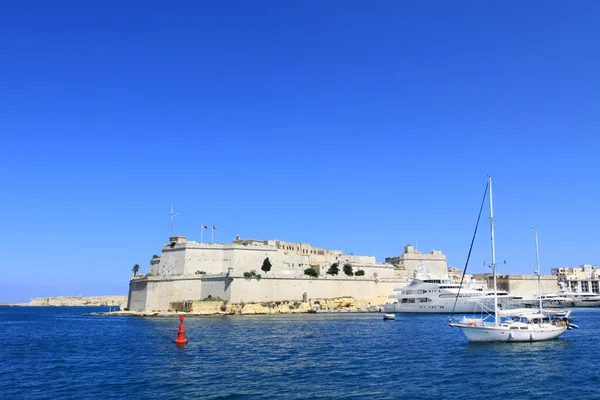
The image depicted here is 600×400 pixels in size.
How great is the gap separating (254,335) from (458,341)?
1194 cm

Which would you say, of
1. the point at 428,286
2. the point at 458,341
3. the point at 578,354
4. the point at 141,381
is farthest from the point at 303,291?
the point at 141,381

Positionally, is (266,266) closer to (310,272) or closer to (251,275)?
(251,275)

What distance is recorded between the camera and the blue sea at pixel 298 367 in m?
16.9

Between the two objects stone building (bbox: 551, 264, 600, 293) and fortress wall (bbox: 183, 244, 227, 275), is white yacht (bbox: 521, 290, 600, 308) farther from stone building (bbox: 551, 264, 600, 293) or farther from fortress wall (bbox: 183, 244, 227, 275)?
fortress wall (bbox: 183, 244, 227, 275)

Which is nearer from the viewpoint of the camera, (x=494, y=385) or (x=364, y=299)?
(x=494, y=385)

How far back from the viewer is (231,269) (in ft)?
190

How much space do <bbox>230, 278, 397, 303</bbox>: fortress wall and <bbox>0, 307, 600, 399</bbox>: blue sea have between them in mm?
24459

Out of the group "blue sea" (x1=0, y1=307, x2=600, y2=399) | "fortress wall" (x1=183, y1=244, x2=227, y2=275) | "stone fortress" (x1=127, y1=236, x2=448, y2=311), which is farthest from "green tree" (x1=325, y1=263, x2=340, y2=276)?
"blue sea" (x1=0, y1=307, x2=600, y2=399)

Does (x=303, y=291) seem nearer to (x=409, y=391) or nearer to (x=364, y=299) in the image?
(x=364, y=299)

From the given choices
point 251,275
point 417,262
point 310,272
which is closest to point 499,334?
point 251,275

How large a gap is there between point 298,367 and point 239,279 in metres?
36.9

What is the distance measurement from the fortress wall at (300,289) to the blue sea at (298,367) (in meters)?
24.5

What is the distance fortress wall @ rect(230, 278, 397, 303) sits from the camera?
57.6 meters

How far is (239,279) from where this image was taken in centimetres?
5750
